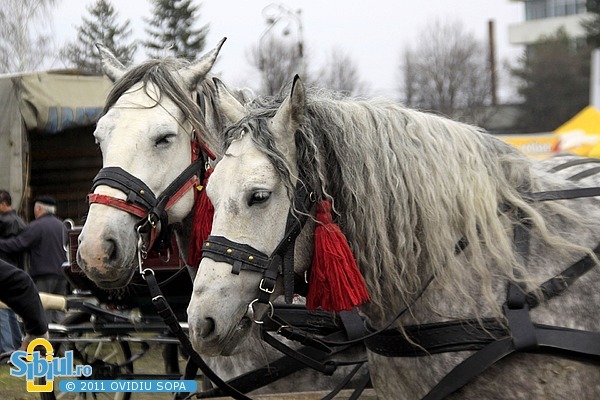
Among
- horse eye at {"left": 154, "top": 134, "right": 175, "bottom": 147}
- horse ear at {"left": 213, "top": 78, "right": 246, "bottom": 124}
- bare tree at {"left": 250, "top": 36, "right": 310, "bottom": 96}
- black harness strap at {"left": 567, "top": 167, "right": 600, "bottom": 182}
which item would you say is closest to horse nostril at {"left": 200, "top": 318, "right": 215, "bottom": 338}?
horse ear at {"left": 213, "top": 78, "right": 246, "bottom": 124}

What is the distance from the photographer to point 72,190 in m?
9.90

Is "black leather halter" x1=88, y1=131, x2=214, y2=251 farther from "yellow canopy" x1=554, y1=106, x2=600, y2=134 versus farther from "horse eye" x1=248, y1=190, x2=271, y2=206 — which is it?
"yellow canopy" x1=554, y1=106, x2=600, y2=134

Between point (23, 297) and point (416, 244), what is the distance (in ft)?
4.70

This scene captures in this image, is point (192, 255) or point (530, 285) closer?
point (530, 285)

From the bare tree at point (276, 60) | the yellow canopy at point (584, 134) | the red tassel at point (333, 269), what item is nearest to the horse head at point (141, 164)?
the red tassel at point (333, 269)

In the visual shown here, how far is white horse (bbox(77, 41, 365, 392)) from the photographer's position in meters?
3.78

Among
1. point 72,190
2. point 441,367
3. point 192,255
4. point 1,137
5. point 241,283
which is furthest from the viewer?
point 72,190

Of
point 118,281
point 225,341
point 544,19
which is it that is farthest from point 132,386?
point 544,19

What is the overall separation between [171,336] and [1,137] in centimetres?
393

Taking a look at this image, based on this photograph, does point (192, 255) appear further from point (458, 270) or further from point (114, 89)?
point (458, 270)

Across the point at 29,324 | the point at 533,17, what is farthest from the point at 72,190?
the point at 533,17

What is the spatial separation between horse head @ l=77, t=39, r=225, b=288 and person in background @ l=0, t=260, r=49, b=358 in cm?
61

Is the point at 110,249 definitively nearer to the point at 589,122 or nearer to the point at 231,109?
the point at 231,109

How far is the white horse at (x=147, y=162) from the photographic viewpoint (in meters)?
3.78
